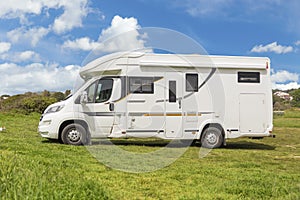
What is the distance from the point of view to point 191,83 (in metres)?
11.5

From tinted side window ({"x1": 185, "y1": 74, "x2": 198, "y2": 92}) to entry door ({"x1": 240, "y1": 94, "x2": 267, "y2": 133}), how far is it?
160 centimetres

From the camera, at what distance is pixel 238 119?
461 inches

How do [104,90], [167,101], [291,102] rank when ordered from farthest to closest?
[291,102], [167,101], [104,90]

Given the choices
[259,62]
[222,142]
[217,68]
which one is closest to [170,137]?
[222,142]

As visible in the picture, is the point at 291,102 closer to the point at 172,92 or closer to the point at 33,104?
the point at 33,104

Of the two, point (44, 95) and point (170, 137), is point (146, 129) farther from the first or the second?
point (44, 95)

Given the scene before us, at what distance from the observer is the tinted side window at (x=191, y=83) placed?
1148 centimetres

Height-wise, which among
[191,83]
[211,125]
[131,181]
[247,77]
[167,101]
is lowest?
[131,181]

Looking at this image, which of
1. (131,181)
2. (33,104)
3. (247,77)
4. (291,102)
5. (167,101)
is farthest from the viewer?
(291,102)

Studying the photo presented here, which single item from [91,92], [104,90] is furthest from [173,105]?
[91,92]

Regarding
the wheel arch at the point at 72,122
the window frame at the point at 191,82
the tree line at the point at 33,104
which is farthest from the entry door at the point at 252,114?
the tree line at the point at 33,104

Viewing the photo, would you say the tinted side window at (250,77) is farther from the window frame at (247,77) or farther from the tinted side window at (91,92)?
the tinted side window at (91,92)

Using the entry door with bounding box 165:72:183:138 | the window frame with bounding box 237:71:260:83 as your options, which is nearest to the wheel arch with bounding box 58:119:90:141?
the entry door with bounding box 165:72:183:138

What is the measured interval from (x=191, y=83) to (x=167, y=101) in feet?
3.32
